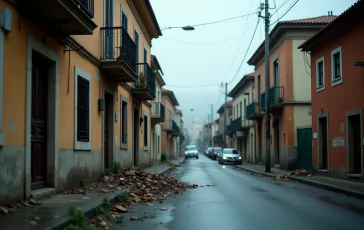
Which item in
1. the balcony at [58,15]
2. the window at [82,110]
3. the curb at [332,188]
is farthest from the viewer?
the curb at [332,188]

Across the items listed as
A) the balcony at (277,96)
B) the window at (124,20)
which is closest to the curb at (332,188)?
the balcony at (277,96)

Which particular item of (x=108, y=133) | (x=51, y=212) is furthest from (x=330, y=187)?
(x=51, y=212)

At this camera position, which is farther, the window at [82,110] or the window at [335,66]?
the window at [335,66]

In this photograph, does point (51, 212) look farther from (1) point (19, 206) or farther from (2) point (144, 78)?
(2) point (144, 78)

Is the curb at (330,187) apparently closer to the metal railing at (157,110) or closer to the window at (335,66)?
the window at (335,66)

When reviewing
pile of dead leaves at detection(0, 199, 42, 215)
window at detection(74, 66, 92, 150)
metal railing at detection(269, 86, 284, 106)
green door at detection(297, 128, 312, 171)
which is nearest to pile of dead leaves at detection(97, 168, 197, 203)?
window at detection(74, 66, 92, 150)

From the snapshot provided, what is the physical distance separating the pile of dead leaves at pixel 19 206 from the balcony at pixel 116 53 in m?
6.55

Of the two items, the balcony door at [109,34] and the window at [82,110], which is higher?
the balcony door at [109,34]

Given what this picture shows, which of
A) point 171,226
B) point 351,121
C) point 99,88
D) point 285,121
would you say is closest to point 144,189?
point 99,88

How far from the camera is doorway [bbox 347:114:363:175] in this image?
15680mm

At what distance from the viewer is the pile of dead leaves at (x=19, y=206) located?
6.67 m

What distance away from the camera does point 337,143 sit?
673 inches

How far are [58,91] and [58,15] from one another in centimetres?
187

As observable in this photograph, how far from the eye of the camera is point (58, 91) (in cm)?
967
